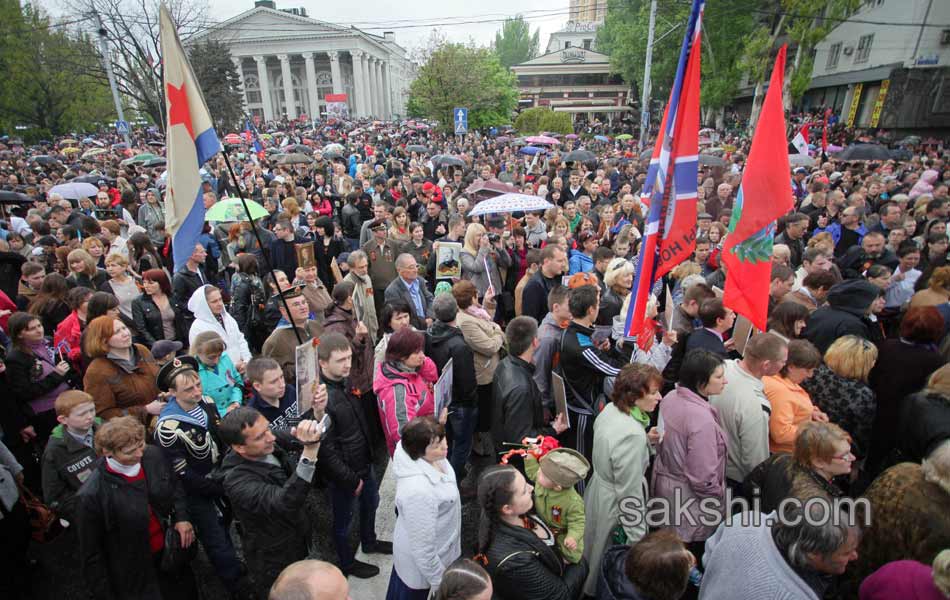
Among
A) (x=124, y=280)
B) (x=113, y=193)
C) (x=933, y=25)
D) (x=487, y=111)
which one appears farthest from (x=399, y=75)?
(x=124, y=280)

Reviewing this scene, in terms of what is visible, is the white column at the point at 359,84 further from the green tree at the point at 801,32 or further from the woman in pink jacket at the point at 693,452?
the woman in pink jacket at the point at 693,452

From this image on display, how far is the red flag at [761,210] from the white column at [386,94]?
90138 mm

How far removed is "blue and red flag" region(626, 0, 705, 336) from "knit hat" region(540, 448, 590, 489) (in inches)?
43.9

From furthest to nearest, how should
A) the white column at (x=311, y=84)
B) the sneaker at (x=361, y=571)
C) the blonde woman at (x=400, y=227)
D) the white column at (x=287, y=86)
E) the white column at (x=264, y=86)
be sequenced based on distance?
the white column at (x=264, y=86) < the white column at (x=287, y=86) < the white column at (x=311, y=84) < the blonde woman at (x=400, y=227) < the sneaker at (x=361, y=571)

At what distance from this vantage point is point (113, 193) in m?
12.7

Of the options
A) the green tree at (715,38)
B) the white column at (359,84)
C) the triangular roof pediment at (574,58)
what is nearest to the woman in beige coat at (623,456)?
the green tree at (715,38)

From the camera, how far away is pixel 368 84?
7531cm

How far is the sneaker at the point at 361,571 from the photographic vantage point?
364 centimetres

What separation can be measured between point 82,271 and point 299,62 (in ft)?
269

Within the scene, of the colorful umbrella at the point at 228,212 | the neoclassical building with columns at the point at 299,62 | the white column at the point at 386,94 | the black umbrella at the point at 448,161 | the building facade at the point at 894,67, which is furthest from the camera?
the white column at the point at 386,94

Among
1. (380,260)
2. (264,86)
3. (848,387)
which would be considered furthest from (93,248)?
(264,86)

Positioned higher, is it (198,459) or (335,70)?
(335,70)

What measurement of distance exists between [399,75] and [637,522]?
371 ft

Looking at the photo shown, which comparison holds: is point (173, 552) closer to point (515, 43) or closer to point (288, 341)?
point (288, 341)
